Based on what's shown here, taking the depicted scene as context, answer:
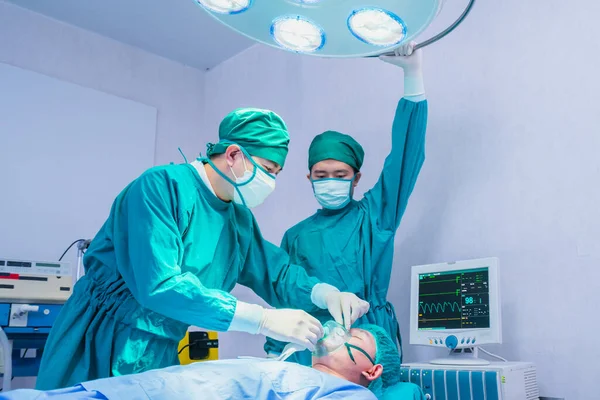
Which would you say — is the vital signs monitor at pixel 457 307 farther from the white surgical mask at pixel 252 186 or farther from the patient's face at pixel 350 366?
the white surgical mask at pixel 252 186

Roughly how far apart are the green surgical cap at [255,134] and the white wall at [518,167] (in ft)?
3.82

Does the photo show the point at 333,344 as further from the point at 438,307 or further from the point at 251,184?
the point at 438,307

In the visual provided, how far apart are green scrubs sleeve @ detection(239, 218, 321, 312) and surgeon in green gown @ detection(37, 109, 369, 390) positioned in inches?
3.9

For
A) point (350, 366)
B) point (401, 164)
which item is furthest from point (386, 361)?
point (401, 164)

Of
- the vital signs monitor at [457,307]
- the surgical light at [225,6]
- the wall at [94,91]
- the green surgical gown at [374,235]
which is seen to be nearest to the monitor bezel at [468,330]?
the vital signs monitor at [457,307]

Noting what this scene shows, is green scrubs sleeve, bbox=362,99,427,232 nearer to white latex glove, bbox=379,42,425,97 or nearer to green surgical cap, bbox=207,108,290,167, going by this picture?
white latex glove, bbox=379,42,425,97

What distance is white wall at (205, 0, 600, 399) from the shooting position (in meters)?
2.22

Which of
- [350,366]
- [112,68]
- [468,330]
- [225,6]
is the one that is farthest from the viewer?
[112,68]

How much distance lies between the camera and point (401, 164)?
233 cm

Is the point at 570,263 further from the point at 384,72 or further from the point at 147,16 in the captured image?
the point at 147,16

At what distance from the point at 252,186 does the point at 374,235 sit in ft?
2.39

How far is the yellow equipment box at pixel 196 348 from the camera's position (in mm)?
3014

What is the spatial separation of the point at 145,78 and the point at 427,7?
309cm

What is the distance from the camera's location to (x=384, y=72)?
3.10 metres
